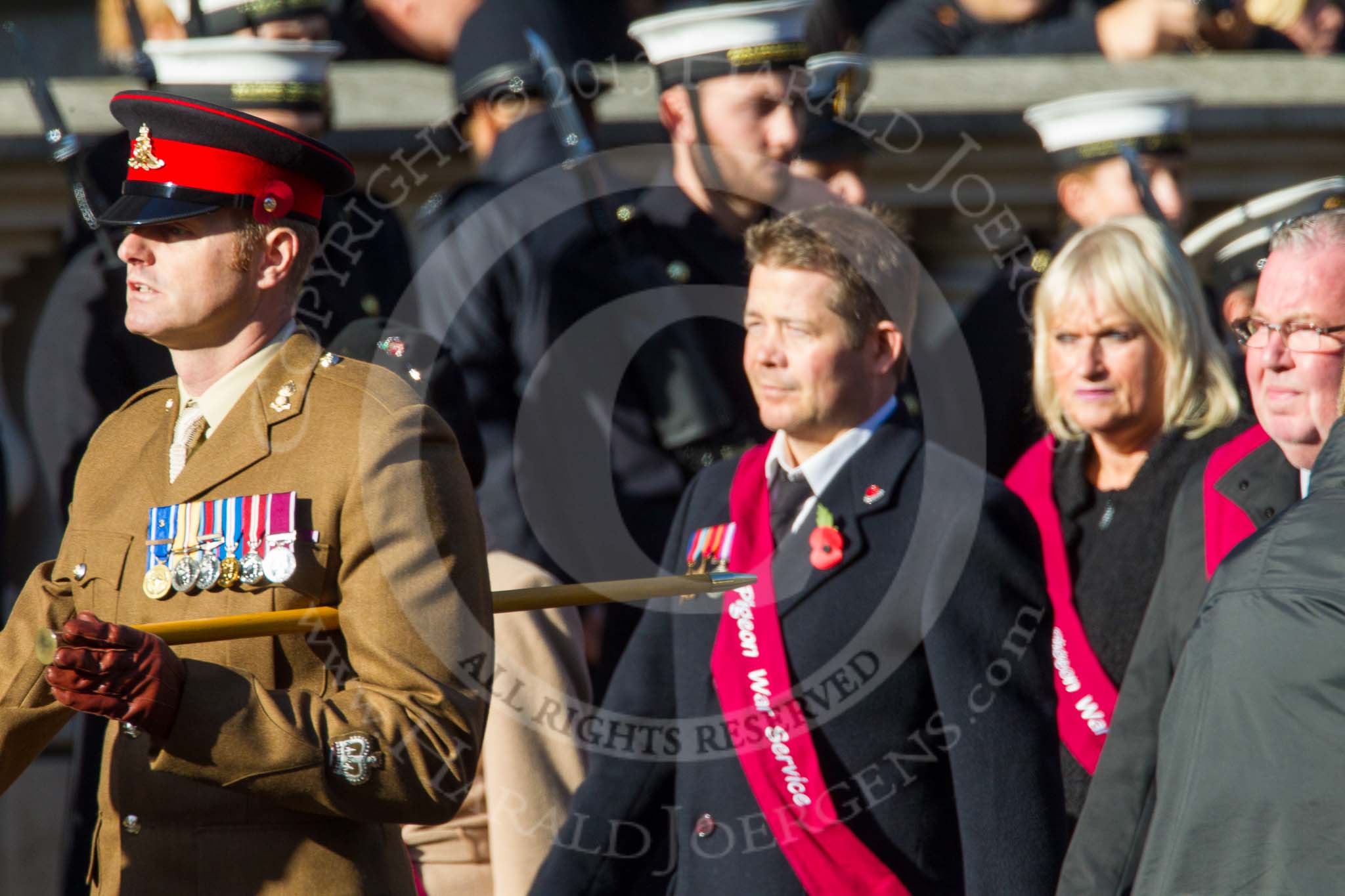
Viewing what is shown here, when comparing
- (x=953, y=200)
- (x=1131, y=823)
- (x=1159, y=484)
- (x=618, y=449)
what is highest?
(x=953, y=200)

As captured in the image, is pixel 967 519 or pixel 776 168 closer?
pixel 967 519

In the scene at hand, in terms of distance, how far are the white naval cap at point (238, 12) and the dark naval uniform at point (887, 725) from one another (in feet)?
8.27

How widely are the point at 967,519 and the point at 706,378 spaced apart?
60.6 inches

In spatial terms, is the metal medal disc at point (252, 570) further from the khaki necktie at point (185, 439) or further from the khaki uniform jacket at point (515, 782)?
the khaki uniform jacket at point (515, 782)

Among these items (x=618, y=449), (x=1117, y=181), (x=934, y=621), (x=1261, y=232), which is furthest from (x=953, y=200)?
(x=934, y=621)

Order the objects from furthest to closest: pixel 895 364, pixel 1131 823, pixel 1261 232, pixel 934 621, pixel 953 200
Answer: pixel 953 200 → pixel 1261 232 → pixel 895 364 → pixel 934 621 → pixel 1131 823

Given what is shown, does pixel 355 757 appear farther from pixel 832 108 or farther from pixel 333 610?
pixel 832 108

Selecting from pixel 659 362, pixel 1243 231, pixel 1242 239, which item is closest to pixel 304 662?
pixel 659 362

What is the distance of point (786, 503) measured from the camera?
3768 mm

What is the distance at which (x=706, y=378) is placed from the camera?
4.95 m

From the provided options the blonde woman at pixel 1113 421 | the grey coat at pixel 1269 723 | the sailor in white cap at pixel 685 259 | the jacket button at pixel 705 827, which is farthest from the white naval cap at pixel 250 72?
the grey coat at pixel 1269 723

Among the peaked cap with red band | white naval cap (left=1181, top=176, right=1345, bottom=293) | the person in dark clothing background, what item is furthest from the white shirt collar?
white naval cap (left=1181, top=176, right=1345, bottom=293)

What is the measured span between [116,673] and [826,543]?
1.52 meters

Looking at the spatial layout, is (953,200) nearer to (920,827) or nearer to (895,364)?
(895,364)
